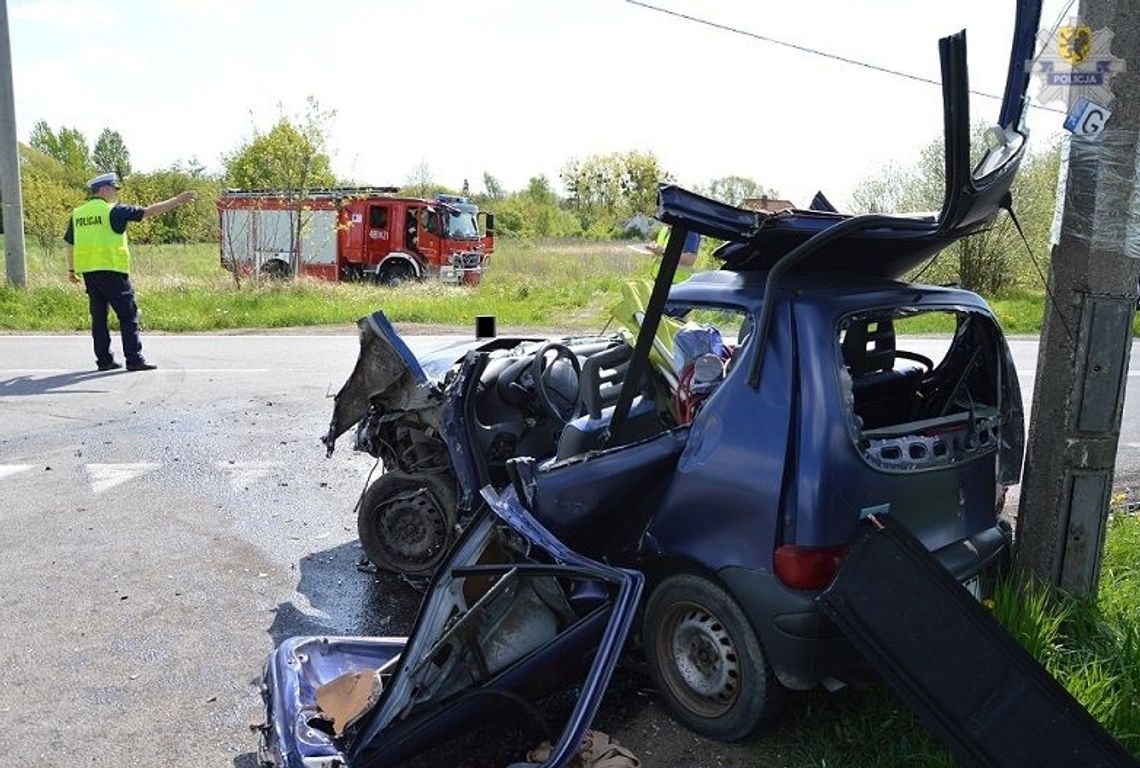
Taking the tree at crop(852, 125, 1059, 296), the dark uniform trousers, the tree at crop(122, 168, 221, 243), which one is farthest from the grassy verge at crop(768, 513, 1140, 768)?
the tree at crop(122, 168, 221, 243)

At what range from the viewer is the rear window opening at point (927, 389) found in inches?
134

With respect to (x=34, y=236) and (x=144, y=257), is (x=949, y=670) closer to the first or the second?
(x=144, y=257)

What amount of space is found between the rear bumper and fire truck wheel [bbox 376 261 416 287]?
72.0 ft

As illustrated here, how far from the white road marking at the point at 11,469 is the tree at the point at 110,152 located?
69.5m

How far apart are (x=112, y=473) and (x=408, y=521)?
2946 millimetres

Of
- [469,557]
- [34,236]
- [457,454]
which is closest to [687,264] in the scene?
[457,454]

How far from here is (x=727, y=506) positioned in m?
3.22

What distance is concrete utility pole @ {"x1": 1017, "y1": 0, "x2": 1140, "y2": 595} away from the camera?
3.39 metres

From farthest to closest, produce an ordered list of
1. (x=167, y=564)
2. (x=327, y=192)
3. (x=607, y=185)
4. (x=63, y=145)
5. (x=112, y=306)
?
1. (x=63, y=145)
2. (x=607, y=185)
3. (x=327, y=192)
4. (x=112, y=306)
5. (x=167, y=564)

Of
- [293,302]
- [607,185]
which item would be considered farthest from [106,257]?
[607,185]

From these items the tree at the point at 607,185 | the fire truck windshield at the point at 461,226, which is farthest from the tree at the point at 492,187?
the fire truck windshield at the point at 461,226

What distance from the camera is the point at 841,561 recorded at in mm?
2965

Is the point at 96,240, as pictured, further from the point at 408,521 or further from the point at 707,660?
the point at 707,660

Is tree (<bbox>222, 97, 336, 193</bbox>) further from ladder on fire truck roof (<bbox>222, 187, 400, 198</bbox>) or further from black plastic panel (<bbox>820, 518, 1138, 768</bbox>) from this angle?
black plastic panel (<bbox>820, 518, 1138, 768</bbox>)
